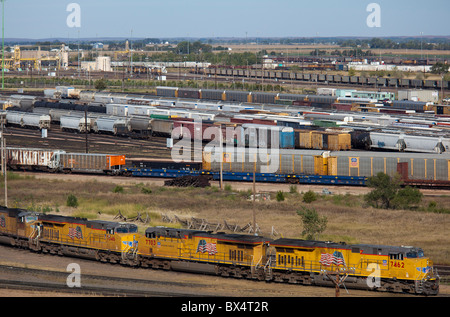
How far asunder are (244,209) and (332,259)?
62.7 feet

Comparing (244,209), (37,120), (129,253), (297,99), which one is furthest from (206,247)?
(297,99)

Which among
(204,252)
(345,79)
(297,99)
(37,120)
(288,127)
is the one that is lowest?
(204,252)

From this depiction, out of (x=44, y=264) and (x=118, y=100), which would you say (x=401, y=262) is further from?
(x=118, y=100)

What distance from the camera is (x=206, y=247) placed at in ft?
107

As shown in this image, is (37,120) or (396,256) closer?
(396,256)

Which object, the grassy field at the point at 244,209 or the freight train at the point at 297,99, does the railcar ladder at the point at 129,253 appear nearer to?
the grassy field at the point at 244,209

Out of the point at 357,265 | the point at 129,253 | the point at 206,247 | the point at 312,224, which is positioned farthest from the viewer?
the point at 312,224

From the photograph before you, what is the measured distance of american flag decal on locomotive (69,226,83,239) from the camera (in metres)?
36.6

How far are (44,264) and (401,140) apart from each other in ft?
150

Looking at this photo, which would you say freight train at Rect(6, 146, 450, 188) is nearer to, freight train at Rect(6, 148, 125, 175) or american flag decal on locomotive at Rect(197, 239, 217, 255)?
freight train at Rect(6, 148, 125, 175)

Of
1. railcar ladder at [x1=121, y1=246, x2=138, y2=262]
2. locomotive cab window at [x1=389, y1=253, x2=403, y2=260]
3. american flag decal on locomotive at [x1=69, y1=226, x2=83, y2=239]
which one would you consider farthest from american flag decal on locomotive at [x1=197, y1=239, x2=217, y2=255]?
locomotive cab window at [x1=389, y1=253, x2=403, y2=260]

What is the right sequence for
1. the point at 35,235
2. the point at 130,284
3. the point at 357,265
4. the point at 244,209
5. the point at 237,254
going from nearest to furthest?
the point at 357,265, the point at 130,284, the point at 237,254, the point at 35,235, the point at 244,209

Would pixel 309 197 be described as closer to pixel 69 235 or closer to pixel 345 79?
pixel 69 235

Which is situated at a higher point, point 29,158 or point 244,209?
point 29,158
